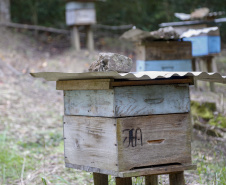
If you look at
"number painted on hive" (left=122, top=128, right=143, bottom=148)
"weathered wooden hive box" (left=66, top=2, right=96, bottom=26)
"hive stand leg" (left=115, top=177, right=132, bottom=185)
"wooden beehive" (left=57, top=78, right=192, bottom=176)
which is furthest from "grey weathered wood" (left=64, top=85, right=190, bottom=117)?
"weathered wooden hive box" (left=66, top=2, right=96, bottom=26)

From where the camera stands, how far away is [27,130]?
22.4 ft

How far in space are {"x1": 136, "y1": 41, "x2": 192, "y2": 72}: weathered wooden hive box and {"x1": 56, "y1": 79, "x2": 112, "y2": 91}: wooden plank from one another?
9.39 ft

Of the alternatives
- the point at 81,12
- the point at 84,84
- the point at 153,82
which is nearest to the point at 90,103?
the point at 84,84

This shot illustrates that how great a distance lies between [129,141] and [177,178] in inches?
22.6

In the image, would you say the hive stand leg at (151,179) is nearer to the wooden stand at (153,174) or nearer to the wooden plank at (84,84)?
the wooden stand at (153,174)

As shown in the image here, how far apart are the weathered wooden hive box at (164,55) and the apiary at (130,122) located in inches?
115

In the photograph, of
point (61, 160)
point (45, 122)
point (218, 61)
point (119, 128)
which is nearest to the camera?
point (119, 128)

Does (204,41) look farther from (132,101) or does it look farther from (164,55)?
(132,101)

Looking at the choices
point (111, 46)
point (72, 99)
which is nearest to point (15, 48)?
point (111, 46)

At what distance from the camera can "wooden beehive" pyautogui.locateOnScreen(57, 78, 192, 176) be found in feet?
9.27

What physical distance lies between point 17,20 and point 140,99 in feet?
43.7

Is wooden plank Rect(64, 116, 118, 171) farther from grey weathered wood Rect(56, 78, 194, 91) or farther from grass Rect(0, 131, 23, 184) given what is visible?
grass Rect(0, 131, 23, 184)

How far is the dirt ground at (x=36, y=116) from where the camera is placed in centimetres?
464

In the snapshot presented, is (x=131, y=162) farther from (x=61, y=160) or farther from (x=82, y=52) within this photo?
(x=82, y=52)
